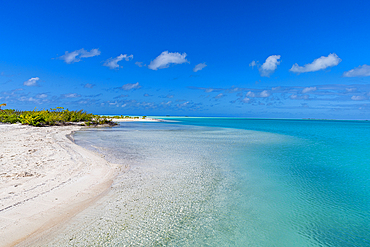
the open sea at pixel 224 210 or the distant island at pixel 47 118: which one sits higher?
the distant island at pixel 47 118

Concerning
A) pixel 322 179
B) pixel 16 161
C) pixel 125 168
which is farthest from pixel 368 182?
pixel 16 161

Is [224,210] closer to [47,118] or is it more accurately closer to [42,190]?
[42,190]

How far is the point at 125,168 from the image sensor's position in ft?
25.7

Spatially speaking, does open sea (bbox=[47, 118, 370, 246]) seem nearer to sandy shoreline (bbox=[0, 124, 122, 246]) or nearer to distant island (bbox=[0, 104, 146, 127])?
sandy shoreline (bbox=[0, 124, 122, 246])

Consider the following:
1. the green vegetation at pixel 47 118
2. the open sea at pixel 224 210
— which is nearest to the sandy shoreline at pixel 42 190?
the open sea at pixel 224 210

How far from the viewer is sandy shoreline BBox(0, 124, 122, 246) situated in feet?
11.8

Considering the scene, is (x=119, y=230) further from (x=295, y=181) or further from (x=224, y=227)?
(x=295, y=181)

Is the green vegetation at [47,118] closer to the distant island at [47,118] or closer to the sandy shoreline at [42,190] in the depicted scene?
the distant island at [47,118]

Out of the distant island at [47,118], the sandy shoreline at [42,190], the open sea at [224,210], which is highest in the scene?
the distant island at [47,118]

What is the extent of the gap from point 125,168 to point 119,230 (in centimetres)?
426

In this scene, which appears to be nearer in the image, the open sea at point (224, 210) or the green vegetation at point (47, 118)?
the open sea at point (224, 210)

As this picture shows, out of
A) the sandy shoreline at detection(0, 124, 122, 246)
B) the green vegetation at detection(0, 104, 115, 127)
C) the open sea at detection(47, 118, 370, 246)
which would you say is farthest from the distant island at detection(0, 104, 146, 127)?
the open sea at detection(47, 118, 370, 246)

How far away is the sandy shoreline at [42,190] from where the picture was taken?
11.8 ft

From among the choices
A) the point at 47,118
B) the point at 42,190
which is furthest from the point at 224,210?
the point at 47,118
